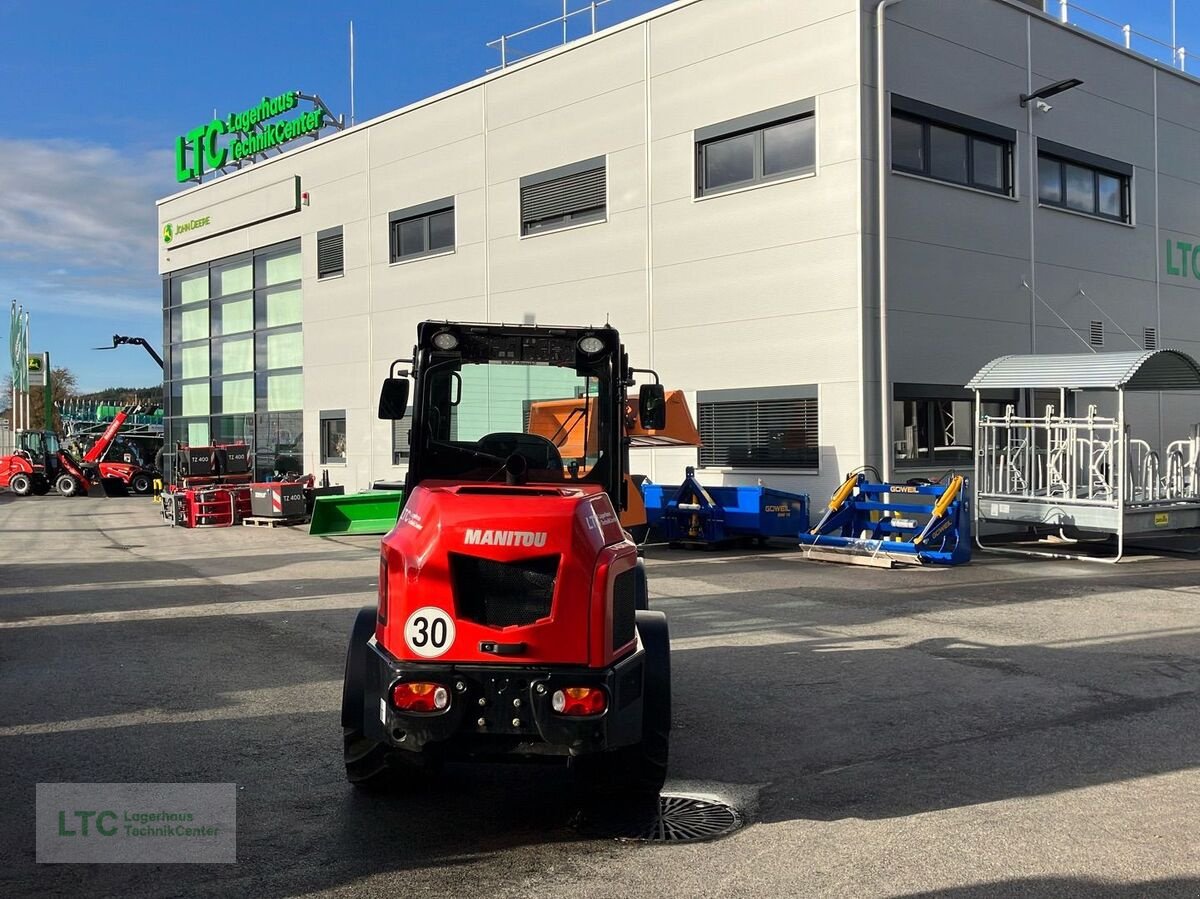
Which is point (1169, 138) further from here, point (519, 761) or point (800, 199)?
point (519, 761)

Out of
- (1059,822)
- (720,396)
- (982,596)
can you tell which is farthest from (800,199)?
(1059,822)

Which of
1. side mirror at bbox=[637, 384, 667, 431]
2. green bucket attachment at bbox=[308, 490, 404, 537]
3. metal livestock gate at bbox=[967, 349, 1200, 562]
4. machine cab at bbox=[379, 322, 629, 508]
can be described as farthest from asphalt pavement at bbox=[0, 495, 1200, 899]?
green bucket attachment at bbox=[308, 490, 404, 537]

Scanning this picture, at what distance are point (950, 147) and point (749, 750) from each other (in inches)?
592

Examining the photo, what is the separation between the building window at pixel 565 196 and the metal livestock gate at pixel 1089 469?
8484 millimetres

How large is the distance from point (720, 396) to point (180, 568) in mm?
9426

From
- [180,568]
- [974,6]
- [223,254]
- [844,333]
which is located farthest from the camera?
[223,254]

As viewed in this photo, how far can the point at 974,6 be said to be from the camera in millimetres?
18406

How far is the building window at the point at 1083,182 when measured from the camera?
65.3 ft

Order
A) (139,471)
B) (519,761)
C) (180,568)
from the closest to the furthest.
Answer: (519,761) → (180,568) → (139,471)

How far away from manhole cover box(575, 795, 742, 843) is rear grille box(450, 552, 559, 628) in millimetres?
1067

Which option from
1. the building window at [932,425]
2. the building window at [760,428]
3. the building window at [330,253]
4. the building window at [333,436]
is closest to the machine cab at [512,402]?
the building window at [760,428]

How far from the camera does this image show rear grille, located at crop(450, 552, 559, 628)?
15.6 ft

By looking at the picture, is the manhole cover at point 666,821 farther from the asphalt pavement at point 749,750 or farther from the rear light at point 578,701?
the rear light at point 578,701

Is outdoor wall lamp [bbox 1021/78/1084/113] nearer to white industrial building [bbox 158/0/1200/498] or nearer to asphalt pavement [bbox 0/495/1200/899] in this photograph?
white industrial building [bbox 158/0/1200/498]
